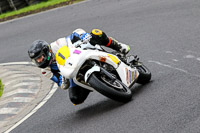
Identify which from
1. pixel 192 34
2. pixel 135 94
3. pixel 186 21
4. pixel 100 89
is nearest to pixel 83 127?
pixel 100 89

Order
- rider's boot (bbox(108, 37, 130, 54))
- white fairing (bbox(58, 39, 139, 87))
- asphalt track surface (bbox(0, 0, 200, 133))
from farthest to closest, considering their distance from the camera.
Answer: rider's boot (bbox(108, 37, 130, 54)) < white fairing (bbox(58, 39, 139, 87)) < asphalt track surface (bbox(0, 0, 200, 133))

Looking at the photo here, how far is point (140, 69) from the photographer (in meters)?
7.42

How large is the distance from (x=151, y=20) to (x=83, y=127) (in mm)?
6173

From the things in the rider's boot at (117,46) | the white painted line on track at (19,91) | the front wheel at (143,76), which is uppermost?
the rider's boot at (117,46)

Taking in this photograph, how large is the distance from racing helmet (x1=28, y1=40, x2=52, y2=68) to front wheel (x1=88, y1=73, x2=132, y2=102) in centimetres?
98

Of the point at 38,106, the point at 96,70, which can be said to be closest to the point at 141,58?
the point at 38,106

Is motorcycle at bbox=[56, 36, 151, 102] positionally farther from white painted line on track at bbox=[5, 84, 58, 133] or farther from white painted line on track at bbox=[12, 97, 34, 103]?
white painted line on track at bbox=[12, 97, 34, 103]

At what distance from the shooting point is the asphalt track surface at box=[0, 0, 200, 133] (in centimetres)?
566

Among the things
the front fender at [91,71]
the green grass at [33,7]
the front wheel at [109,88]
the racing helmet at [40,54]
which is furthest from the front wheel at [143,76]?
the green grass at [33,7]

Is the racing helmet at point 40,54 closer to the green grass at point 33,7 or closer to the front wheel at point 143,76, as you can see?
the front wheel at point 143,76

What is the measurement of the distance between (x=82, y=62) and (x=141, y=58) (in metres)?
3.33

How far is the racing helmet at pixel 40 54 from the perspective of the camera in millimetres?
6473

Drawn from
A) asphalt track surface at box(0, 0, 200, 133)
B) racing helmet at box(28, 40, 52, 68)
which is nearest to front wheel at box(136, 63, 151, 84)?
asphalt track surface at box(0, 0, 200, 133)

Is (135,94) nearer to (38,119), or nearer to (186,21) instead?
(38,119)
